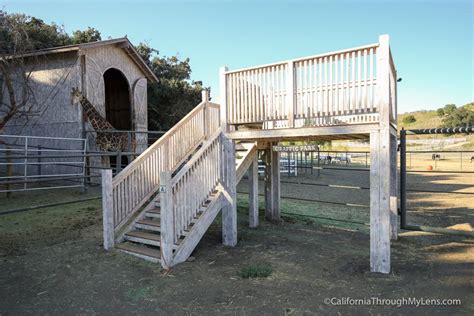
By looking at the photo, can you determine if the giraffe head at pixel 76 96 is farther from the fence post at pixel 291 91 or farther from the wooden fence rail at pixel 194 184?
the fence post at pixel 291 91

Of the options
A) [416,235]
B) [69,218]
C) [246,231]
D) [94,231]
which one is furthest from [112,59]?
[416,235]

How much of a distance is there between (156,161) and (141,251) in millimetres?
1788

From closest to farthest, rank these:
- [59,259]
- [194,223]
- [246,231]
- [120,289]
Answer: [120,289]
[59,259]
[194,223]
[246,231]

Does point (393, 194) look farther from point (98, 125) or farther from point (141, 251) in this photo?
point (98, 125)

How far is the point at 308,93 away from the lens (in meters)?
5.48

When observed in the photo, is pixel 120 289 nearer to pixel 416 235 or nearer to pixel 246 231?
pixel 246 231

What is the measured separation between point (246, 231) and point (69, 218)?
4.20 metres

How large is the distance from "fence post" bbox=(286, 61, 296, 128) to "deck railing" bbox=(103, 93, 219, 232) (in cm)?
193

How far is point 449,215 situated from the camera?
8594 millimetres

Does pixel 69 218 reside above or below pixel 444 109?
below

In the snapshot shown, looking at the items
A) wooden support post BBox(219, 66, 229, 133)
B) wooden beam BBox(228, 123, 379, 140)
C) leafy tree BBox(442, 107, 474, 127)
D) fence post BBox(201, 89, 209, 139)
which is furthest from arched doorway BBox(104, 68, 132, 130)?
leafy tree BBox(442, 107, 474, 127)

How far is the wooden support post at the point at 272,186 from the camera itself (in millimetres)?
8234

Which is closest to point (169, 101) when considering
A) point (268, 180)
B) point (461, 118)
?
point (268, 180)

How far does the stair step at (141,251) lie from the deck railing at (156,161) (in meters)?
0.36
